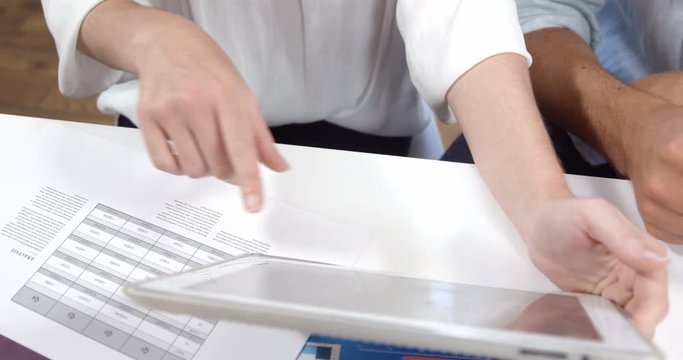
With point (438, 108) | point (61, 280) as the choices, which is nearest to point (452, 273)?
point (438, 108)

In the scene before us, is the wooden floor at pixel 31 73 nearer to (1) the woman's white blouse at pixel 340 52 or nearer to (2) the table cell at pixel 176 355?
(1) the woman's white blouse at pixel 340 52

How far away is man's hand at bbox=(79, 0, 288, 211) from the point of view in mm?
389

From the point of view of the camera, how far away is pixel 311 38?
62 cm

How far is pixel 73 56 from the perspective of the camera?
522 millimetres

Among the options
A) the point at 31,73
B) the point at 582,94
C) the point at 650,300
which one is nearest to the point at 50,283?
the point at 650,300

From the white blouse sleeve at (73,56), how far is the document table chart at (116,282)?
0.13 m

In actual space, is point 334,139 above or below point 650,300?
below

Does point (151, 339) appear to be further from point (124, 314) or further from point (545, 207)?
point (545, 207)

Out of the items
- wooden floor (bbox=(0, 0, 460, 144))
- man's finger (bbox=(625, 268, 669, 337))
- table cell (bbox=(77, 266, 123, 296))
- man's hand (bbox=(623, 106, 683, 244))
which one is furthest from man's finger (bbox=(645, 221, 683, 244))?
wooden floor (bbox=(0, 0, 460, 144))

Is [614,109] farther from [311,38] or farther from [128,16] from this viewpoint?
[128,16]

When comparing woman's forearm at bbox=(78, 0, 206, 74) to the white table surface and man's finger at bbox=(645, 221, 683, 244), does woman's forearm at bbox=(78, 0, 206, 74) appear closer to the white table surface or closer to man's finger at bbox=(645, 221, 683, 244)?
the white table surface

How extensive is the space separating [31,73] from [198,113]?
115 centimetres

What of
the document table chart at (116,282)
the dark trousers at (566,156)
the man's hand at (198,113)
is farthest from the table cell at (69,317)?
the dark trousers at (566,156)

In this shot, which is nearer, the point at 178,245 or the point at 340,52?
the point at 178,245
